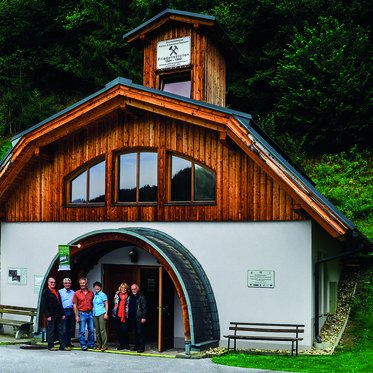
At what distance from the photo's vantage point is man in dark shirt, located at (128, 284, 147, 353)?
48.3ft

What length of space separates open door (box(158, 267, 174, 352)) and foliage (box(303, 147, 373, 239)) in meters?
9.83

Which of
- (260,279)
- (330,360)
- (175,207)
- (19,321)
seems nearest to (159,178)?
(175,207)

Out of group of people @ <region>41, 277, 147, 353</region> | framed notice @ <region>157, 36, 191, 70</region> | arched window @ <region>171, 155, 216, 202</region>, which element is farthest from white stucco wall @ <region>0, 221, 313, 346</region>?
framed notice @ <region>157, 36, 191, 70</region>

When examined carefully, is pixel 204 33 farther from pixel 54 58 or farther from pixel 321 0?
pixel 54 58

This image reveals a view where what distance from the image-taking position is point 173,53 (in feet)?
59.2

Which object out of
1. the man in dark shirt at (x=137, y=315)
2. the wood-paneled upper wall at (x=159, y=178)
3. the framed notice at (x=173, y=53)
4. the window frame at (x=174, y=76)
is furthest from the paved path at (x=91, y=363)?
the framed notice at (x=173, y=53)

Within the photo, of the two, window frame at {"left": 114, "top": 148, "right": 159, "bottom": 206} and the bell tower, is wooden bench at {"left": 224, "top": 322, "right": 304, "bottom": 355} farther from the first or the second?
the bell tower

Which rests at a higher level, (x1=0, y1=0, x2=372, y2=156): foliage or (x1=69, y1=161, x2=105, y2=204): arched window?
(x1=0, y1=0, x2=372, y2=156): foliage

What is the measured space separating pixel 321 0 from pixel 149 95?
18550mm

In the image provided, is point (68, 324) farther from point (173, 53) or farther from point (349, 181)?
point (349, 181)

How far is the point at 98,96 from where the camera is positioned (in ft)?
53.1

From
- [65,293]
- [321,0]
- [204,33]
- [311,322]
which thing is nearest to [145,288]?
[65,293]

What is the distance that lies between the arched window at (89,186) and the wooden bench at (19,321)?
3.42 m

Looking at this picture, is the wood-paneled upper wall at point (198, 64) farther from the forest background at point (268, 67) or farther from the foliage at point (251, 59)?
the foliage at point (251, 59)
